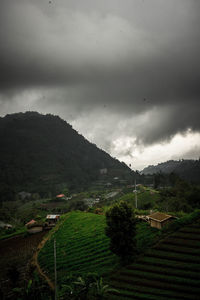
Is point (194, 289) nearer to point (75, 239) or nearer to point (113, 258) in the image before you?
point (113, 258)

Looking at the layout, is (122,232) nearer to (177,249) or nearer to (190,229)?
(177,249)

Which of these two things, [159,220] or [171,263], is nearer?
[171,263]

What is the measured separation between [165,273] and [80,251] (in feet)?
64.0

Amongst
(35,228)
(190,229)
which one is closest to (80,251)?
(190,229)

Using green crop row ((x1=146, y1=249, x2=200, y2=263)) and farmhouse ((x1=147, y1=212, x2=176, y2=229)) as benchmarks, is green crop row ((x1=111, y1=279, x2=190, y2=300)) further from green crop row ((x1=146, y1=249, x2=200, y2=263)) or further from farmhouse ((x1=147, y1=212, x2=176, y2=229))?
farmhouse ((x1=147, y1=212, x2=176, y2=229))

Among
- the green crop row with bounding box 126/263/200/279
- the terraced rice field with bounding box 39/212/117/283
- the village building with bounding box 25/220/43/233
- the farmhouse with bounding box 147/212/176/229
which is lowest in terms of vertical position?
the village building with bounding box 25/220/43/233

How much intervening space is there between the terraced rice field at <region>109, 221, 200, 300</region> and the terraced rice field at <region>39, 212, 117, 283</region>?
16.2 feet

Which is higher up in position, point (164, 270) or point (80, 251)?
point (164, 270)

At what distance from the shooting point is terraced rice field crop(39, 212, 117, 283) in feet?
114

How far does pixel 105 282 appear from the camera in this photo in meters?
28.8

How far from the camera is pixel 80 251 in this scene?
41.8 meters

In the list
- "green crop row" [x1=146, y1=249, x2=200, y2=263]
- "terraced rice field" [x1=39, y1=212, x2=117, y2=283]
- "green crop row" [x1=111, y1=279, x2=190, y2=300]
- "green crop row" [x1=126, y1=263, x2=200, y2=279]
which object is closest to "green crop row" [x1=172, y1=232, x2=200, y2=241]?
"green crop row" [x1=146, y1=249, x2=200, y2=263]

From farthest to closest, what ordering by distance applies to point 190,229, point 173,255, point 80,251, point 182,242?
point 80,251, point 190,229, point 182,242, point 173,255

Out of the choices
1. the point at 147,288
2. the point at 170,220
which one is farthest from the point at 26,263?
the point at 170,220
